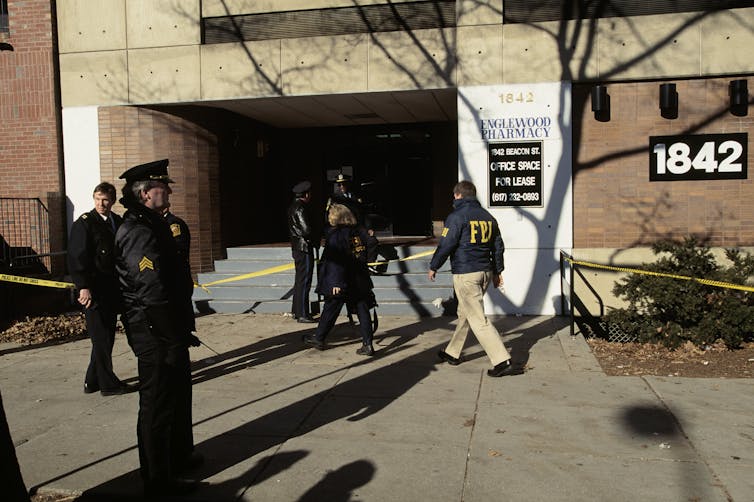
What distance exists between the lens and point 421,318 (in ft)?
33.0

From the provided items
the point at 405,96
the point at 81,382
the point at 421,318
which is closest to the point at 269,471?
the point at 81,382

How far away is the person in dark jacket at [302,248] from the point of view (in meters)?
9.70

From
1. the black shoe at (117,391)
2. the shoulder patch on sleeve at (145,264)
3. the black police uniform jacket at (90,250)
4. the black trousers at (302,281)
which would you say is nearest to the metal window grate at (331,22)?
the black trousers at (302,281)

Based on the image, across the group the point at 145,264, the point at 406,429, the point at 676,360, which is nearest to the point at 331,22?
the point at 676,360

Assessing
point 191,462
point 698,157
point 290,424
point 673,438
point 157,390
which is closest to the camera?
point 157,390

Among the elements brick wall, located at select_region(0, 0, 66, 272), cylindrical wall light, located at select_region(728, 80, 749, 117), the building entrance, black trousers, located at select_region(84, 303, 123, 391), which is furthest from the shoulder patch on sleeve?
the building entrance

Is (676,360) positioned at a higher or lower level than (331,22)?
lower

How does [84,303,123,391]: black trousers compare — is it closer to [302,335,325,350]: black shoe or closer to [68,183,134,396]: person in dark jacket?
[68,183,134,396]: person in dark jacket

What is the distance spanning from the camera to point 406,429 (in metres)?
5.21

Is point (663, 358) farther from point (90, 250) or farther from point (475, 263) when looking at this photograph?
point (90, 250)

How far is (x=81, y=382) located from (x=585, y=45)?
313 inches

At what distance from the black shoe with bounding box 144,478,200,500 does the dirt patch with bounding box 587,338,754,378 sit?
14.6 feet

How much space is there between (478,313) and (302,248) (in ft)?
12.3

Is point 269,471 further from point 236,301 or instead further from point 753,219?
point 753,219
